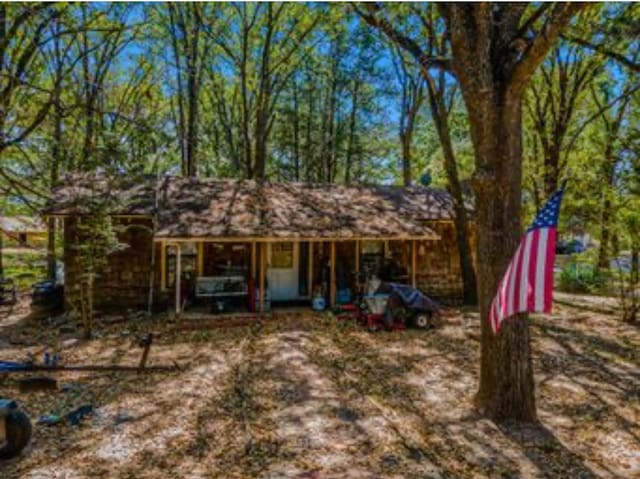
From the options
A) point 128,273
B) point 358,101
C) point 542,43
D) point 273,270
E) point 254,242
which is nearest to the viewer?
point 542,43

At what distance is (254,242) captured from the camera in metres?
11.1

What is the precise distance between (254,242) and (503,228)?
707 centimetres

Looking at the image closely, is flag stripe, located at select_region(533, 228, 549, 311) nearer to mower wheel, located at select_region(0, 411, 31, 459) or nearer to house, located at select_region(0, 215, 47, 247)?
house, located at select_region(0, 215, 47, 247)

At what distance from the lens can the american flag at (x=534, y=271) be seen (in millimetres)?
3975

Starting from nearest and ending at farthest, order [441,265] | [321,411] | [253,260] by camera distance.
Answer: [321,411]
[253,260]
[441,265]

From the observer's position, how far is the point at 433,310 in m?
10.2

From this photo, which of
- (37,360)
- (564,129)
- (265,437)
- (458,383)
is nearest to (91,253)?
(37,360)

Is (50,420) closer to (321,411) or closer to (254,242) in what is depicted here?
(321,411)

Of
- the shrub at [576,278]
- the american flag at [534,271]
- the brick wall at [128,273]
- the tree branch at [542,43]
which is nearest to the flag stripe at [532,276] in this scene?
the american flag at [534,271]

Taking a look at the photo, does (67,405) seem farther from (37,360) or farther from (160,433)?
(37,360)

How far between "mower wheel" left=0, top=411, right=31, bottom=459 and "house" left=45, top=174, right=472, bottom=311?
19.0ft

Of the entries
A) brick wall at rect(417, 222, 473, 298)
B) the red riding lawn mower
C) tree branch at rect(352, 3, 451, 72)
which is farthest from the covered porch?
tree branch at rect(352, 3, 451, 72)

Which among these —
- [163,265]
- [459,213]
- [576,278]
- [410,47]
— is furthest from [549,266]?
[576,278]

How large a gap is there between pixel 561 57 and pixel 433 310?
1435cm
